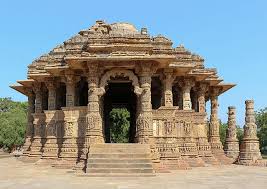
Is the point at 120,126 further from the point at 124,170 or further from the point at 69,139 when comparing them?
the point at 124,170

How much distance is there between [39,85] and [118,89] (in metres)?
3.82

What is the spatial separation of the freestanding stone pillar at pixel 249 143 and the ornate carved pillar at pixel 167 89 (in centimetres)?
503

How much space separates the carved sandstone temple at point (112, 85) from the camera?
12.9 meters

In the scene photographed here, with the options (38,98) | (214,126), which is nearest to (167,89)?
(214,126)

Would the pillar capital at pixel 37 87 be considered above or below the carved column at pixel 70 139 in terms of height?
above

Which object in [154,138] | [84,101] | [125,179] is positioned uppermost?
[84,101]

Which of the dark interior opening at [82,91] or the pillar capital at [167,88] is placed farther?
the dark interior opening at [82,91]

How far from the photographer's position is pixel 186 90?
16.3 m

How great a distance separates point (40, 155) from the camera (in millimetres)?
16438

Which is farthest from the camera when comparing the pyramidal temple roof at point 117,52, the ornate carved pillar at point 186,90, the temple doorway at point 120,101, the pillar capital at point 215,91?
the pillar capital at point 215,91

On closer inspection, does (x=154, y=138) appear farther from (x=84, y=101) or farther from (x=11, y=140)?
(x=11, y=140)

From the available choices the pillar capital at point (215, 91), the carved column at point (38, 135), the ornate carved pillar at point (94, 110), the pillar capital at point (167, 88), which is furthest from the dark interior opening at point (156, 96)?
the carved column at point (38, 135)

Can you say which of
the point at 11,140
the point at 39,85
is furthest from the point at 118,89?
the point at 11,140

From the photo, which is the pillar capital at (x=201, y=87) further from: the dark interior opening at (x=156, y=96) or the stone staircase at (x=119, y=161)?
the stone staircase at (x=119, y=161)
